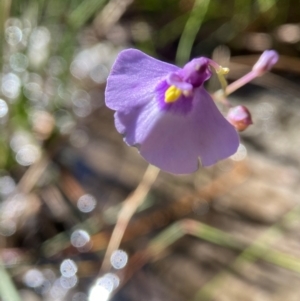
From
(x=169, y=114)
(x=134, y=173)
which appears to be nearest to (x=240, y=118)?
(x=169, y=114)

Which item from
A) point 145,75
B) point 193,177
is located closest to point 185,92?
point 145,75

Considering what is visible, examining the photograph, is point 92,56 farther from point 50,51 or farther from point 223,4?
point 223,4

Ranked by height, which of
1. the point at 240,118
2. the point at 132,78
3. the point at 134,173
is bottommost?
the point at 134,173

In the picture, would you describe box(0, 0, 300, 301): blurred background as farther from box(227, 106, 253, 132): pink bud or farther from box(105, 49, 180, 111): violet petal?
box(105, 49, 180, 111): violet petal

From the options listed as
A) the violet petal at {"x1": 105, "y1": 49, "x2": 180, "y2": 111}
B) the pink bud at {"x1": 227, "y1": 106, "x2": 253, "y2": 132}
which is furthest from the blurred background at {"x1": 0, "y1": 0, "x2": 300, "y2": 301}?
the violet petal at {"x1": 105, "y1": 49, "x2": 180, "y2": 111}

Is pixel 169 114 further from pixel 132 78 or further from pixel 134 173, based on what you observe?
pixel 134 173

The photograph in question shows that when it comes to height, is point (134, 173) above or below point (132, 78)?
below

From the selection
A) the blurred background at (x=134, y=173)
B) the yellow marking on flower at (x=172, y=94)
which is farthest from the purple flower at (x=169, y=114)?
the blurred background at (x=134, y=173)
